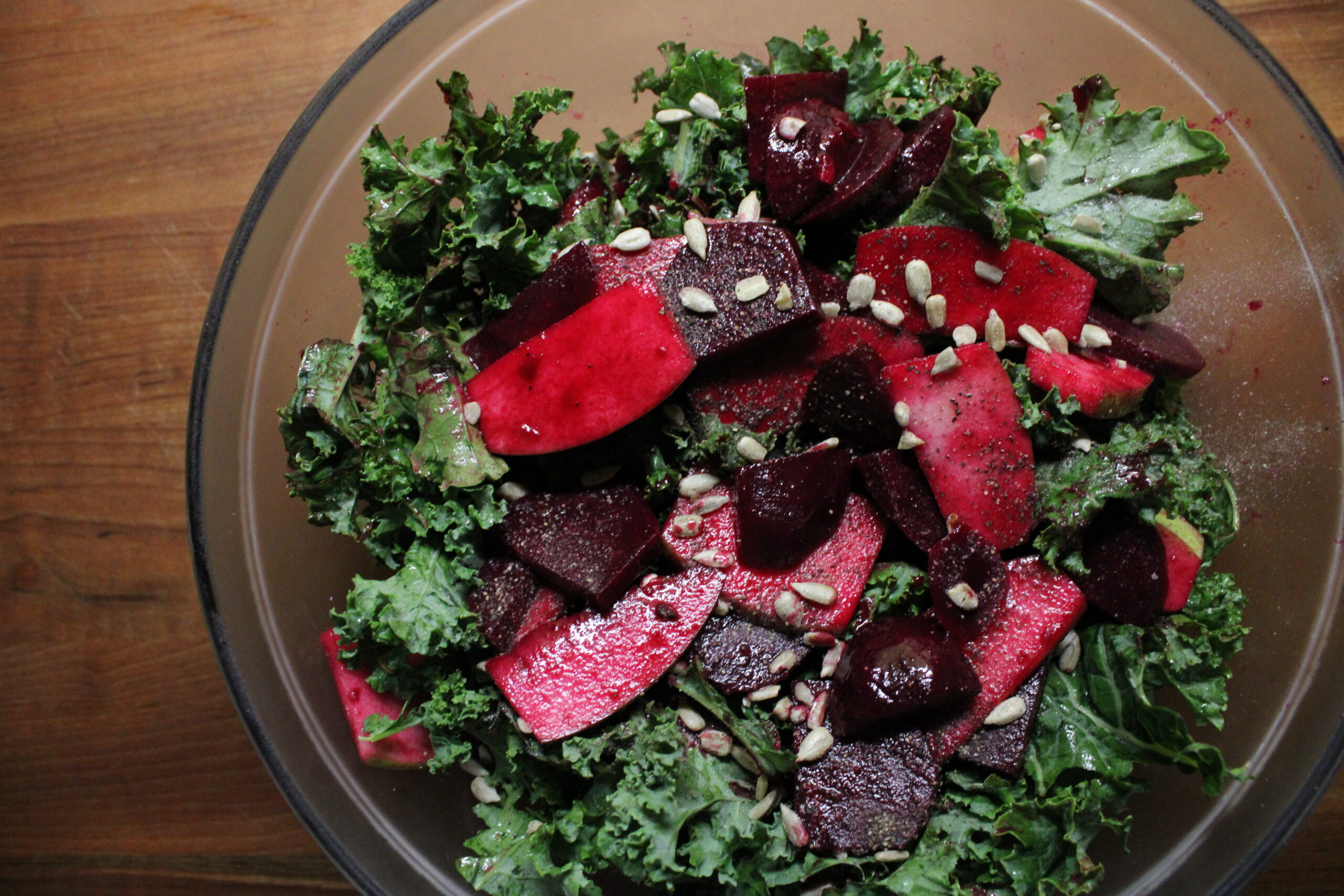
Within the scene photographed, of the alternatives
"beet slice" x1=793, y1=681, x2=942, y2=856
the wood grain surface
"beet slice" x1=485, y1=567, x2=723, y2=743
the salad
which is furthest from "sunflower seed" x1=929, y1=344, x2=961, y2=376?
the wood grain surface

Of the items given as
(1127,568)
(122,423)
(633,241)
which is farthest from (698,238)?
(122,423)

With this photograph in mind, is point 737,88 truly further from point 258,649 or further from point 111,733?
point 111,733

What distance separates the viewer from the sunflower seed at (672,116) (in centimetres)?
182

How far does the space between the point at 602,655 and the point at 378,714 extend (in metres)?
0.51

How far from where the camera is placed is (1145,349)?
170 centimetres

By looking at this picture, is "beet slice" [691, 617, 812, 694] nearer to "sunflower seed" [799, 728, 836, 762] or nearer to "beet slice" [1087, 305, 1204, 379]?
"sunflower seed" [799, 728, 836, 762]

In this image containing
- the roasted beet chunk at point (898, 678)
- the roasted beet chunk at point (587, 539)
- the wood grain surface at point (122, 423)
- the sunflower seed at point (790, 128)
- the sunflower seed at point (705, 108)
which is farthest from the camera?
the wood grain surface at point (122, 423)

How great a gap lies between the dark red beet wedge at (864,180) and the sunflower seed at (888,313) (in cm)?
20

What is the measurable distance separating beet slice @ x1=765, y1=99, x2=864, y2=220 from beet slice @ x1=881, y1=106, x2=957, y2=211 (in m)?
0.10

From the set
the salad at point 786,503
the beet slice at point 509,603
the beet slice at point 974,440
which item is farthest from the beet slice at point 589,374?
the beet slice at point 974,440

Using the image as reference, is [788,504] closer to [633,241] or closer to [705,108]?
[633,241]

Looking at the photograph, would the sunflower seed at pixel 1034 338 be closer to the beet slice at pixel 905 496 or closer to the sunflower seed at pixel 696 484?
the beet slice at pixel 905 496

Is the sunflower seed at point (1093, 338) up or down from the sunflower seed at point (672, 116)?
up

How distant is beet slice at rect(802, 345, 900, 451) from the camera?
1575 mm
